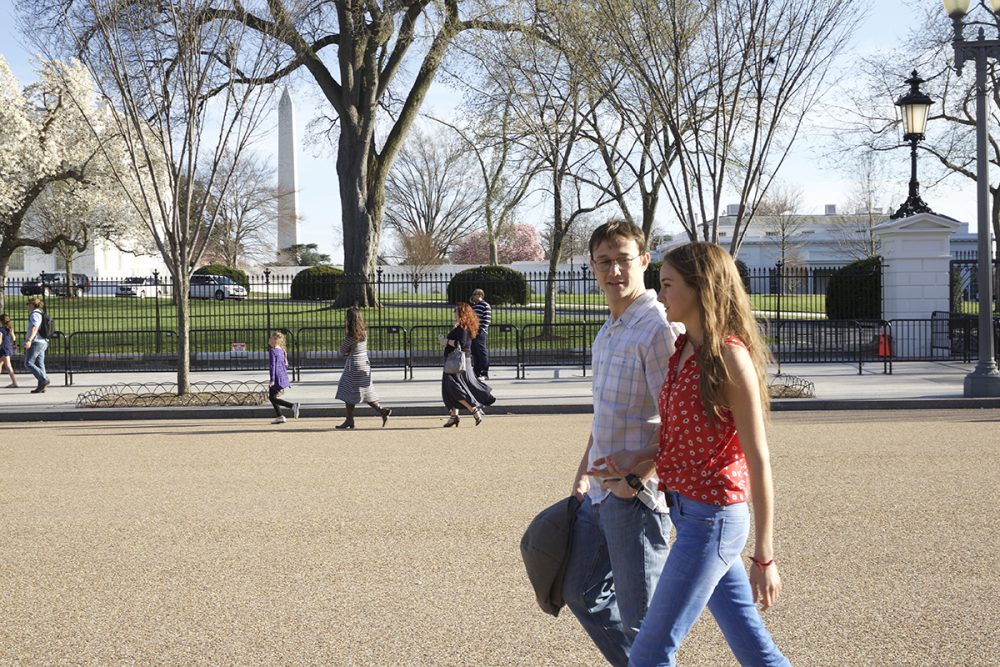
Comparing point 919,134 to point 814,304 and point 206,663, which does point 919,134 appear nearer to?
point 206,663

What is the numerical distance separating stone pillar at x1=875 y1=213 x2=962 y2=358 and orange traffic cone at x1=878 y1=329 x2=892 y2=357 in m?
0.40

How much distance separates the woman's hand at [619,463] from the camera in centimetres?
350

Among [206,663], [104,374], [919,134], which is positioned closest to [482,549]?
[206,663]

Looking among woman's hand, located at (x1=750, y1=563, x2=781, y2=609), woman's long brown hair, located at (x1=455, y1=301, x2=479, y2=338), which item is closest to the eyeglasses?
woman's hand, located at (x1=750, y1=563, x2=781, y2=609)

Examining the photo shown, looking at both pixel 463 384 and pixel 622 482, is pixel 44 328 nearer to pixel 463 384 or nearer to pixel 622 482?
pixel 463 384

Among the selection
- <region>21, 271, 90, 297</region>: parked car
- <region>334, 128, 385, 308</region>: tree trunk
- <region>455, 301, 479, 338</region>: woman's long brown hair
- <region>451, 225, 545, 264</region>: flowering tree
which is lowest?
<region>455, 301, 479, 338</region>: woman's long brown hair

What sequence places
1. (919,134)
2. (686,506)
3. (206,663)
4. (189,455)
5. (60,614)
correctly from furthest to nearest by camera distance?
(919,134) → (189,455) → (60,614) → (206,663) → (686,506)

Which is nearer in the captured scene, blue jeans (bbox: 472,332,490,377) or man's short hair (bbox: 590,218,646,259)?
man's short hair (bbox: 590,218,646,259)

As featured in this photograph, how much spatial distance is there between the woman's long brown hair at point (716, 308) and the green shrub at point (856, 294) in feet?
76.3

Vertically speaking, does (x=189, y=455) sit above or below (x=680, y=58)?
below

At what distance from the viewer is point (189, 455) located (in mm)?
11227

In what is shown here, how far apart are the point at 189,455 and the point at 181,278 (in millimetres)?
6747

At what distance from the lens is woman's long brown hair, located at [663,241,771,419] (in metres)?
3.26

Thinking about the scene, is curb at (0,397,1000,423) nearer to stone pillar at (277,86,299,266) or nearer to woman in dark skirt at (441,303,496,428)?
woman in dark skirt at (441,303,496,428)
